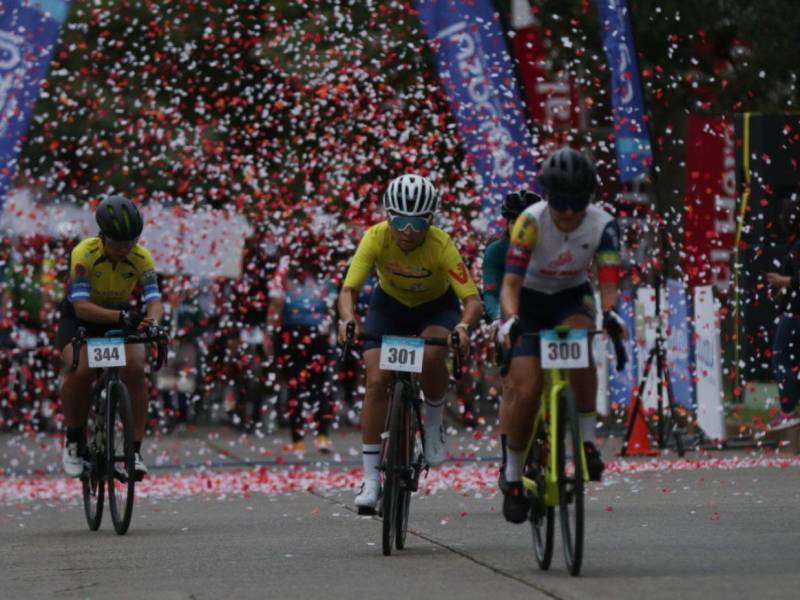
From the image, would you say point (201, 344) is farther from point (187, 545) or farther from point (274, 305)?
point (187, 545)

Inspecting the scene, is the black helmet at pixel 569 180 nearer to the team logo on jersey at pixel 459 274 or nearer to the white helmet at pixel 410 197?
the white helmet at pixel 410 197

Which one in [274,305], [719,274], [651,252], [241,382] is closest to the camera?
[274,305]

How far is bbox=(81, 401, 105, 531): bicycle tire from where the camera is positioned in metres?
11.6

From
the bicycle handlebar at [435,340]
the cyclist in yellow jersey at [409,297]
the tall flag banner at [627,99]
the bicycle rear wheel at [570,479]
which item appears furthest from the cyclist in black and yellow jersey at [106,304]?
the tall flag banner at [627,99]

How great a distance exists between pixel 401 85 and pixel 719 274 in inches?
198

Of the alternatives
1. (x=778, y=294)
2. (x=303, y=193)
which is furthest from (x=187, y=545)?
(x=303, y=193)

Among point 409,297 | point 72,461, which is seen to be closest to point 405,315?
point 409,297

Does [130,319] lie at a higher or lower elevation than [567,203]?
lower

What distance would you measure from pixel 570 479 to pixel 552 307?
3.87 ft

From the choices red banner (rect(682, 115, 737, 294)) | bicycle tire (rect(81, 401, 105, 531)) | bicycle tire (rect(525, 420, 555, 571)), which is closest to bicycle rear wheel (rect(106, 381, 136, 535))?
bicycle tire (rect(81, 401, 105, 531))

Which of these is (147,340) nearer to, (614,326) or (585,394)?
(585,394)

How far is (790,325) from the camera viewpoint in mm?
16562

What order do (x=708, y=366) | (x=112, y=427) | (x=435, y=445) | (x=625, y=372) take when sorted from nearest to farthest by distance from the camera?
(x=435, y=445), (x=112, y=427), (x=708, y=366), (x=625, y=372)

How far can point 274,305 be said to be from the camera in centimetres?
1902
